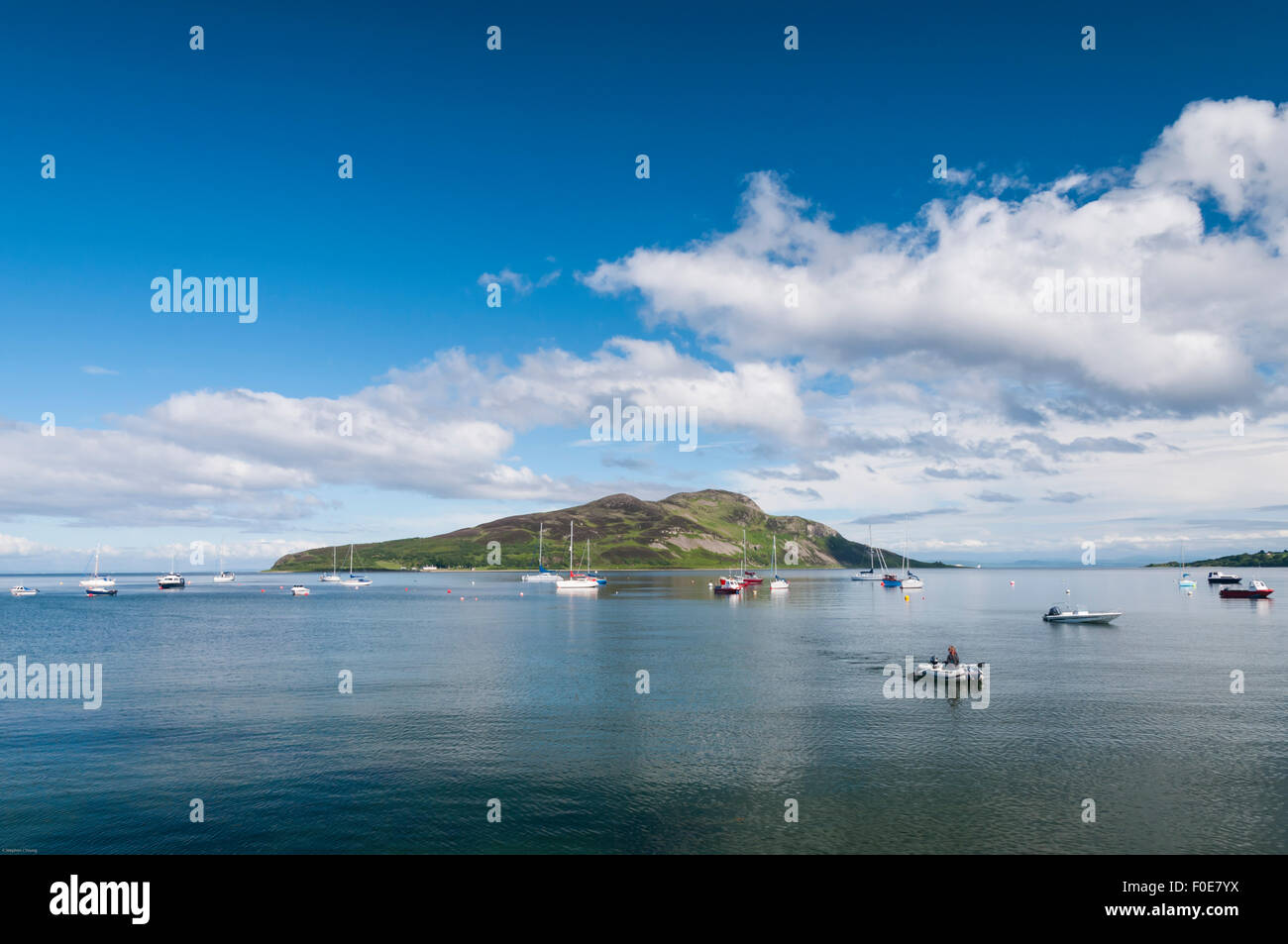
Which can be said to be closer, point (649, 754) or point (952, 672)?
point (649, 754)

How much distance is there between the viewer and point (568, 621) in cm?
14962

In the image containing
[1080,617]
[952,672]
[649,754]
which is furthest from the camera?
[1080,617]

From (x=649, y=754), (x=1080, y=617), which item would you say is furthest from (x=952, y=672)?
(x=1080, y=617)

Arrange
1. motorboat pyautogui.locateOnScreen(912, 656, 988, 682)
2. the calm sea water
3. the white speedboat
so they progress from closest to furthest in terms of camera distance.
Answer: the calm sea water < motorboat pyautogui.locateOnScreen(912, 656, 988, 682) < the white speedboat

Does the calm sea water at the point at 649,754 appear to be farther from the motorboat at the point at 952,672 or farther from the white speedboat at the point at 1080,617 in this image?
the white speedboat at the point at 1080,617

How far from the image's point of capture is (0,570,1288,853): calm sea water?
120 feet

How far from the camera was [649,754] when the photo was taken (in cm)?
5038

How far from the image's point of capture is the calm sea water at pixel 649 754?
120ft

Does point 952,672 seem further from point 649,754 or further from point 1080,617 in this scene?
point 1080,617

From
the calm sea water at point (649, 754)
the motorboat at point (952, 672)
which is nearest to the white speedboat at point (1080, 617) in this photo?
the calm sea water at point (649, 754)

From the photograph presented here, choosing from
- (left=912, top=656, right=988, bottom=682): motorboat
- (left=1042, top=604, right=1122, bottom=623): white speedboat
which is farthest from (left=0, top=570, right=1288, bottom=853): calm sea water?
(left=1042, top=604, right=1122, bottom=623): white speedboat

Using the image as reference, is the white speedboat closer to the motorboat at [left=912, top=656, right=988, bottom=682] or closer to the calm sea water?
the calm sea water
